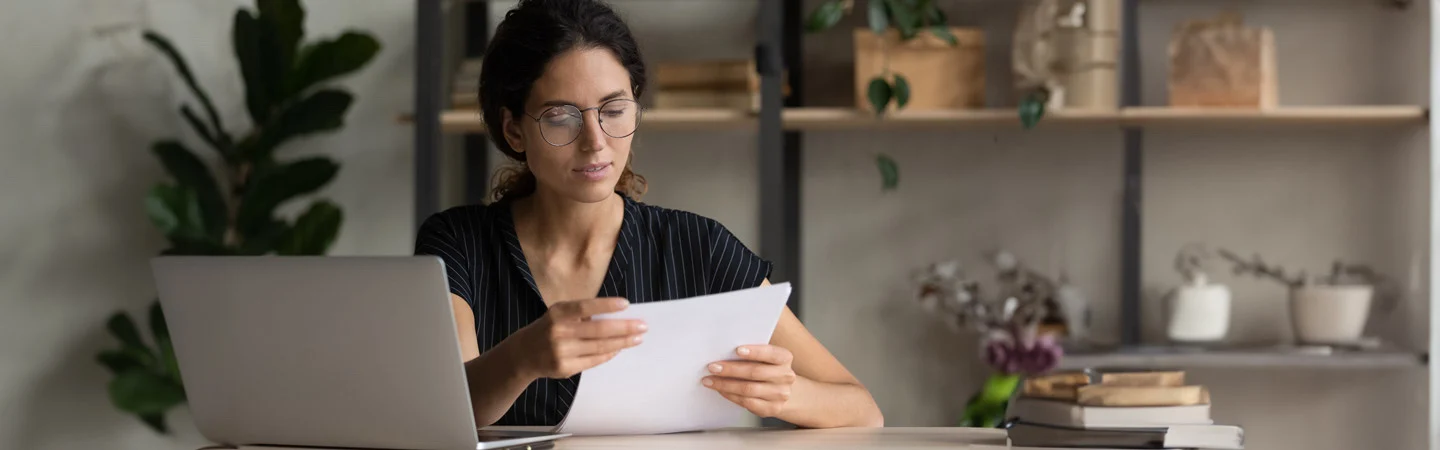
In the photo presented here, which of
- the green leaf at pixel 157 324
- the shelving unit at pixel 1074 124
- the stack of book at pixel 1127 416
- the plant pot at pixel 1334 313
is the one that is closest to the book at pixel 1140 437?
the stack of book at pixel 1127 416

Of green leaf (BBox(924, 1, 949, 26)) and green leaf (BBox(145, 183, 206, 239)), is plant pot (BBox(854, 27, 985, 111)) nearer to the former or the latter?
green leaf (BBox(924, 1, 949, 26))

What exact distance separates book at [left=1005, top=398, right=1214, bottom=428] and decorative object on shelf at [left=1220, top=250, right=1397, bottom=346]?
158 cm

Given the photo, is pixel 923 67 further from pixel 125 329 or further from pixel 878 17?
pixel 125 329

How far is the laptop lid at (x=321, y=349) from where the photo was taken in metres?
1.01

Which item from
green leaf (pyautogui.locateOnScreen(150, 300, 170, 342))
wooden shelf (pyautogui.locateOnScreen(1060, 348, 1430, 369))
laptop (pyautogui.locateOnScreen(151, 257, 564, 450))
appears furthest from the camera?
green leaf (pyautogui.locateOnScreen(150, 300, 170, 342))

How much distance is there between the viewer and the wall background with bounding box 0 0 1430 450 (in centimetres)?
280

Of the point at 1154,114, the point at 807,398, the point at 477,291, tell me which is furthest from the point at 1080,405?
the point at 1154,114

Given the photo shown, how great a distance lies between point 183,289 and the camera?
1080mm

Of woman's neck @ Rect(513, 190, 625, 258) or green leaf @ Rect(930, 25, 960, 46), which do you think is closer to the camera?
woman's neck @ Rect(513, 190, 625, 258)

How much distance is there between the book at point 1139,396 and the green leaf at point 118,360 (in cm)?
247

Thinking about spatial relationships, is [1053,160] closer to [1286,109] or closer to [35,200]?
[1286,109]

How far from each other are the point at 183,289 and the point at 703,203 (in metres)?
2.02

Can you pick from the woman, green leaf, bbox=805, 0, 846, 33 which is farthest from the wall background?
the woman

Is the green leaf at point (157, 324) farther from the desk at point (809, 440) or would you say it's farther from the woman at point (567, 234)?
the desk at point (809, 440)
